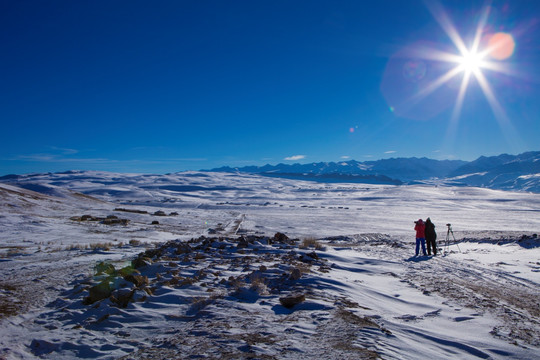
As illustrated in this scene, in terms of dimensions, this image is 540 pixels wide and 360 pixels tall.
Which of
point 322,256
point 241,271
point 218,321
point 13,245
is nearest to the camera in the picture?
point 218,321

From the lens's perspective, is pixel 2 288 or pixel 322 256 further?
pixel 322 256

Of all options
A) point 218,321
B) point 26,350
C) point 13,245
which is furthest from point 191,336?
point 13,245

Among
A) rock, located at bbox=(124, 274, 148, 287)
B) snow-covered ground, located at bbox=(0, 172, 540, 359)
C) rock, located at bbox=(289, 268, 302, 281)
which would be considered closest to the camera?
snow-covered ground, located at bbox=(0, 172, 540, 359)

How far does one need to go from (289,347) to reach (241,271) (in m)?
4.46

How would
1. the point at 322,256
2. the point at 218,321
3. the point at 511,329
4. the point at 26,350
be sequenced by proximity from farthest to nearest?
the point at 322,256, the point at 511,329, the point at 218,321, the point at 26,350

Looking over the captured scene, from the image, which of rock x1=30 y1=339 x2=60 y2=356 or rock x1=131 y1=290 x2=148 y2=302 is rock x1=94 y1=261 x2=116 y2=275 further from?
rock x1=30 y1=339 x2=60 y2=356

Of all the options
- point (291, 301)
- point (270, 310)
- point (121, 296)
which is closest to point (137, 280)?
point (121, 296)

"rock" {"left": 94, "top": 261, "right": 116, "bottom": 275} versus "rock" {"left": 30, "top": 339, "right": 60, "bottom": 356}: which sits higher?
"rock" {"left": 94, "top": 261, "right": 116, "bottom": 275}

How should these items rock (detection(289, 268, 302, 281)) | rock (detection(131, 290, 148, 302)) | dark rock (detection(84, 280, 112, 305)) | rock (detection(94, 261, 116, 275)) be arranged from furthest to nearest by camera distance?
rock (detection(94, 261, 116, 275)), rock (detection(289, 268, 302, 281)), dark rock (detection(84, 280, 112, 305)), rock (detection(131, 290, 148, 302))

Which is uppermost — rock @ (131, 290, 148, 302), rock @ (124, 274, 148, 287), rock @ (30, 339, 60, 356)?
rock @ (124, 274, 148, 287)

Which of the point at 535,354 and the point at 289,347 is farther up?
the point at 289,347

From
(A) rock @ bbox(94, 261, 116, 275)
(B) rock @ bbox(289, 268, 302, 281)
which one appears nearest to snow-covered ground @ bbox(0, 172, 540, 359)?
(B) rock @ bbox(289, 268, 302, 281)

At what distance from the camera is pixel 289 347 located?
12.8ft

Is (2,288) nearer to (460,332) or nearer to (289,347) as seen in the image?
(289,347)
